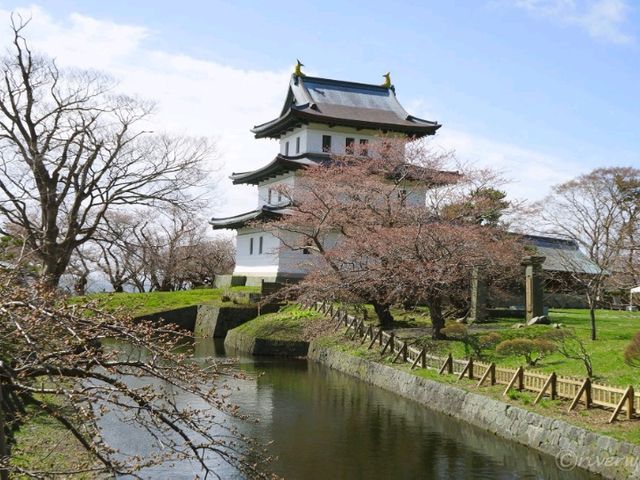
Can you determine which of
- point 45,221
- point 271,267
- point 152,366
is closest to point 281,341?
point 271,267

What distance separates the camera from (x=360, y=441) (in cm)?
1405

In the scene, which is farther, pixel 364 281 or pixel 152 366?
pixel 364 281

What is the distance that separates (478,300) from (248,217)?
1746 centimetres

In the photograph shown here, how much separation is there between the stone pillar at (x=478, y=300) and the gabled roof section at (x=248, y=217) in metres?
13.0

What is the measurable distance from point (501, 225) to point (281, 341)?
11470 millimetres

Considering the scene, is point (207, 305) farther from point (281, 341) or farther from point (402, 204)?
point (402, 204)

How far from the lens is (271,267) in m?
38.4

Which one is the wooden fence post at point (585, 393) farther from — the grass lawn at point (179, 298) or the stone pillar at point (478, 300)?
the grass lawn at point (179, 298)

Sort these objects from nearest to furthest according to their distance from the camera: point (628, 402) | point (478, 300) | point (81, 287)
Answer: point (628, 402) < point (81, 287) < point (478, 300)

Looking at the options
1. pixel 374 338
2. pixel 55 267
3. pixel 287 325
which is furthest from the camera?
pixel 287 325

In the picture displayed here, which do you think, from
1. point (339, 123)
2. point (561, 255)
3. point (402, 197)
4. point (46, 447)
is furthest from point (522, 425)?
point (339, 123)

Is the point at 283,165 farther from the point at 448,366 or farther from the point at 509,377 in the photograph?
the point at 509,377

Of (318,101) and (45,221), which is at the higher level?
(318,101)

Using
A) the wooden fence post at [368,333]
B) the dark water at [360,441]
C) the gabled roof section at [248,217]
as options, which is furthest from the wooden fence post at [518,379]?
the gabled roof section at [248,217]
